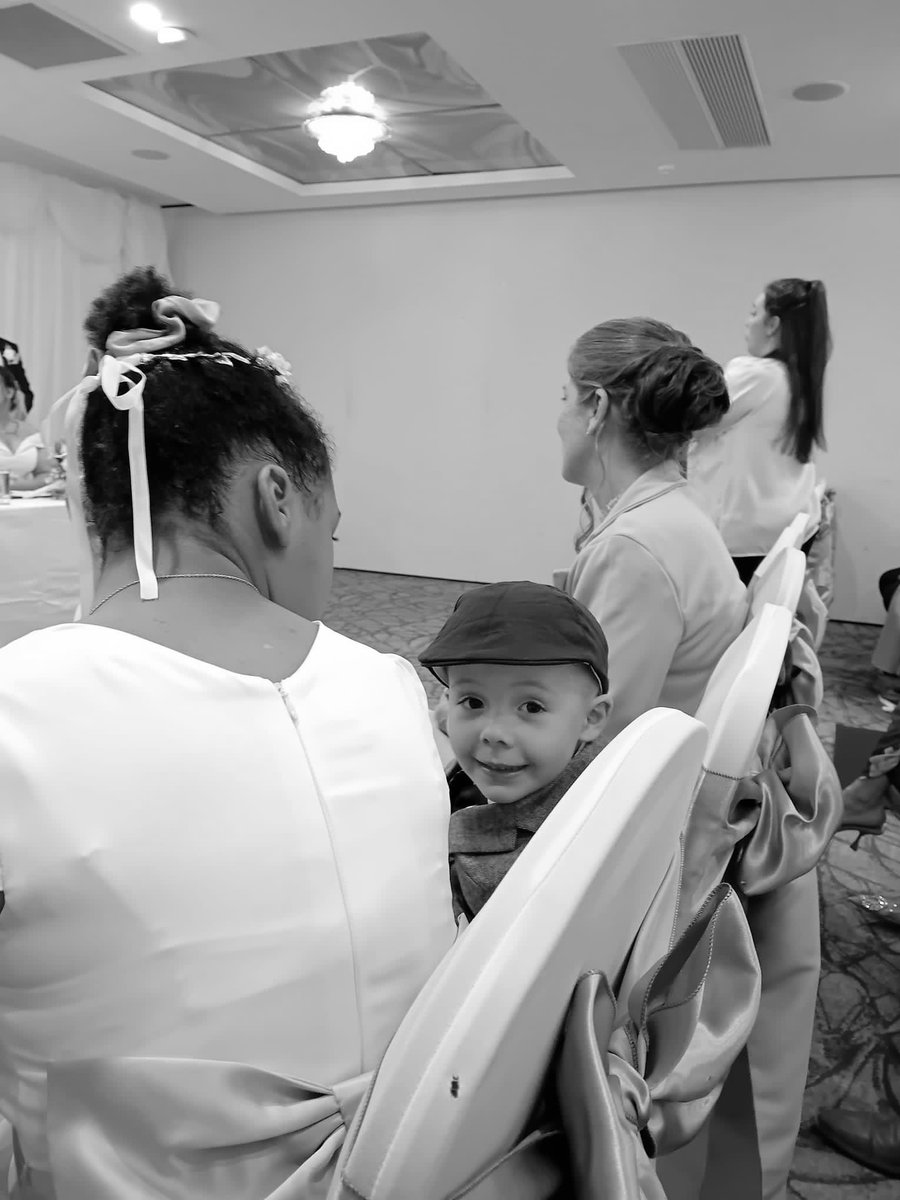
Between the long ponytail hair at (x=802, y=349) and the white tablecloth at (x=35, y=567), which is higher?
the long ponytail hair at (x=802, y=349)

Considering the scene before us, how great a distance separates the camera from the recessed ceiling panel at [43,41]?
12.8 feet

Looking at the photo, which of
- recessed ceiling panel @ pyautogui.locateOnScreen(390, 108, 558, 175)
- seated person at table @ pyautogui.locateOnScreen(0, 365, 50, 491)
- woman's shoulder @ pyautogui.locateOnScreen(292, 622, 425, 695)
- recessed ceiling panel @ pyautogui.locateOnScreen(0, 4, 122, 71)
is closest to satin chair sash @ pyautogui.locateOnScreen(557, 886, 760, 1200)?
woman's shoulder @ pyautogui.locateOnScreen(292, 622, 425, 695)

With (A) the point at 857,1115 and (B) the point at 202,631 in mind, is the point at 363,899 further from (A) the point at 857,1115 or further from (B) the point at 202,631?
(A) the point at 857,1115

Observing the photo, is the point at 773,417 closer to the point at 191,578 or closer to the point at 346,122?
the point at 191,578

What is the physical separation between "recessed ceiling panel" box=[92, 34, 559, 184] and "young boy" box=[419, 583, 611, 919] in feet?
12.5

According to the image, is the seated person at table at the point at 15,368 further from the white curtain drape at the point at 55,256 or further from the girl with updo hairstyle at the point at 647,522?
the girl with updo hairstyle at the point at 647,522

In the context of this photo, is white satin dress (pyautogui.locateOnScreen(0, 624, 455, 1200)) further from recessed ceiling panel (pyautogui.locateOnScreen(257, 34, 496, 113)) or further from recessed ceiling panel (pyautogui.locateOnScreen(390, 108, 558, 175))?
recessed ceiling panel (pyautogui.locateOnScreen(390, 108, 558, 175))

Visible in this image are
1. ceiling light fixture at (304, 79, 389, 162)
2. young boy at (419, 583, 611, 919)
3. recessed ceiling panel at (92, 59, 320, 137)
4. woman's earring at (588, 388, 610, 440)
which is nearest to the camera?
young boy at (419, 583, 611, 919)

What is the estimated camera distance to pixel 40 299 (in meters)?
6.98

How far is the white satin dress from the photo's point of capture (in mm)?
564

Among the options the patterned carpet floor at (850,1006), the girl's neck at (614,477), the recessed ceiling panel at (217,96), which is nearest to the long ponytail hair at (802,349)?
the patterned carpet floor at (850,1006)

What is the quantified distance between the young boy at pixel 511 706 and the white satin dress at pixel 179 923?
17.9 inches

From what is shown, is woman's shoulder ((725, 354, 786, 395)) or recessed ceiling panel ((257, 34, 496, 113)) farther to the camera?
recessed ceiling panel ((257, 34, 496, 113))

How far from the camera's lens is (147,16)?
12.3 ft
